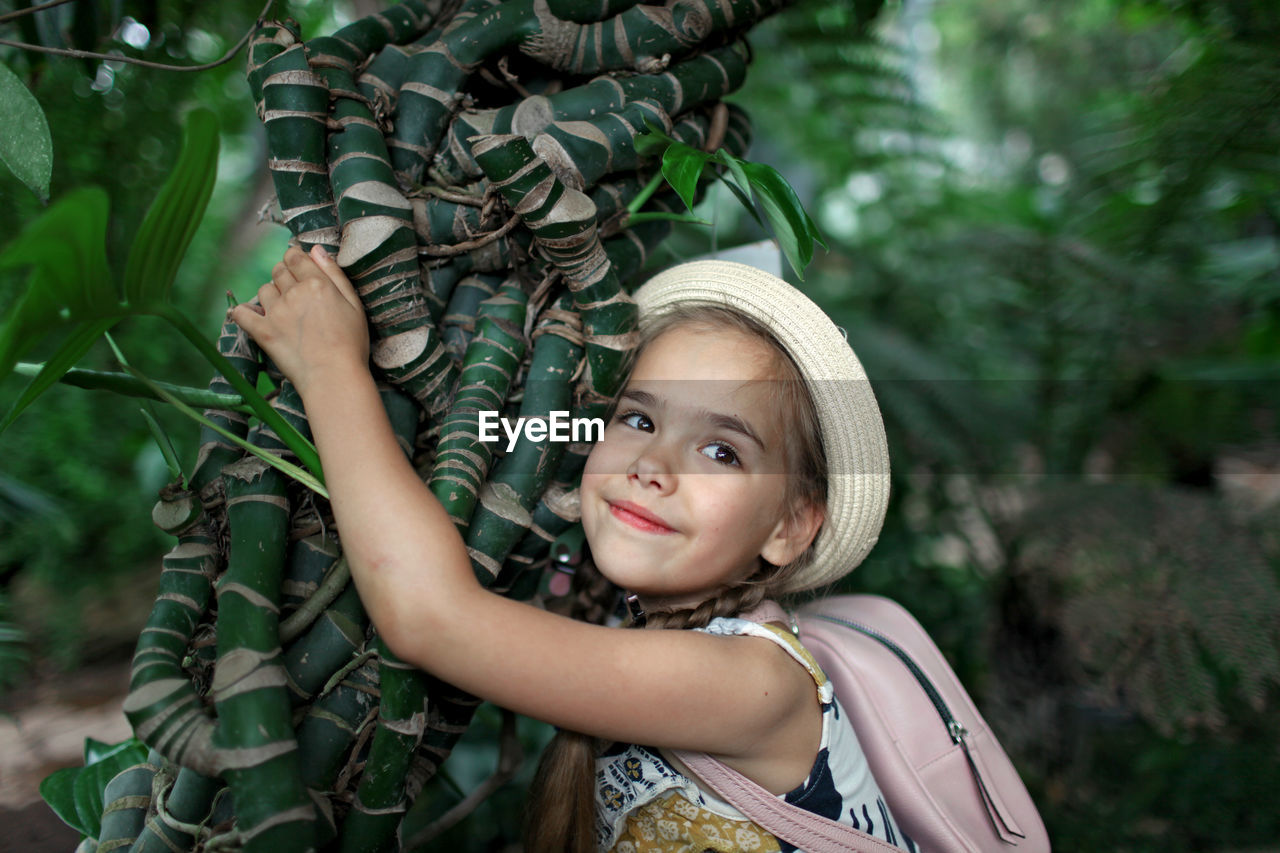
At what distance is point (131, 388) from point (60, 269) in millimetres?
244

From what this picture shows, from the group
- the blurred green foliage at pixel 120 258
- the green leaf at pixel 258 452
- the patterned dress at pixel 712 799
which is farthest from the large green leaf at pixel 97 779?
the patterned dress at pixel 712 799

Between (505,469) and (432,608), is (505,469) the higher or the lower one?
the higher one

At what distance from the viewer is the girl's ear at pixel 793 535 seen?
1.00 m

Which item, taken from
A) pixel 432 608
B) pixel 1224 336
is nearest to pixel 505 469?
pixel 432 608

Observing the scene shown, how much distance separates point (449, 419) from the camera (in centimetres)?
80

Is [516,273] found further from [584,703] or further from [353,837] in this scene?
[353,837]

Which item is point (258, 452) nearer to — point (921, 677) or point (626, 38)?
point (626, 38)

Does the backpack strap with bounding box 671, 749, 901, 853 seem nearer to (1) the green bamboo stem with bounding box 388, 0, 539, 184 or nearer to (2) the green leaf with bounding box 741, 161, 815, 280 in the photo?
(2) the green leaf with bounding box 741, 161, 815, 280

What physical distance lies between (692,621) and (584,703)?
0.76ft

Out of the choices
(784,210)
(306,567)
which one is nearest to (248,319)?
(306,567)

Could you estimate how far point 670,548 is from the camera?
2.90 feet

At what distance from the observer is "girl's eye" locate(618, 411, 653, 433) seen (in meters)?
0.95

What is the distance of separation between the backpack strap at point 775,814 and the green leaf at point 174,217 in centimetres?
73

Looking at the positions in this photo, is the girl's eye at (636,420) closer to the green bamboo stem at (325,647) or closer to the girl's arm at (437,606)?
the girl's arm at (437,606)
